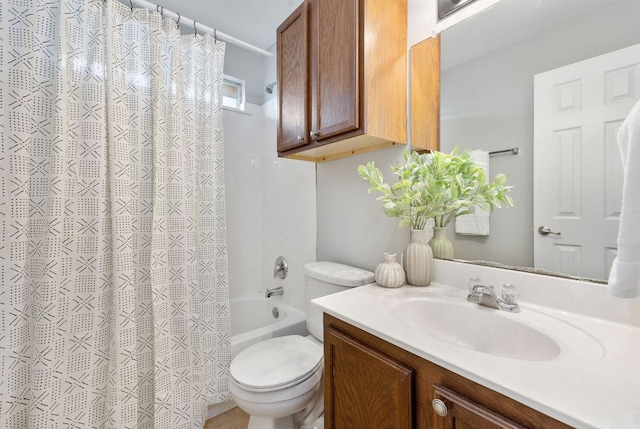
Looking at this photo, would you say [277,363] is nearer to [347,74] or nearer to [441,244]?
[441,244]

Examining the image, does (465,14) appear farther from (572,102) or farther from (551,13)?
(572,102)

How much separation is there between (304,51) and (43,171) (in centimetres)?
132

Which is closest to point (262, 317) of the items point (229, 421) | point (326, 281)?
point (229, 421)

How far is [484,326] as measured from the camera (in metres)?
0.81

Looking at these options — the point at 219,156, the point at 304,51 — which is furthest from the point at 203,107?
the point at 304,51

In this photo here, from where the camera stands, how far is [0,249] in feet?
3.45

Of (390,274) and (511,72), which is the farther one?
(390,274)

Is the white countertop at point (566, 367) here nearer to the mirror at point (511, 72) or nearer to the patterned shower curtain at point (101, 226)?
the mirror at point (511, 72)

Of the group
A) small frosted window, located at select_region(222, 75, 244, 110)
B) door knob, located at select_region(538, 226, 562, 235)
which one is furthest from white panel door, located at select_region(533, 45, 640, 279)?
small frosted window, located at select_region(222, 75, 244, 110)

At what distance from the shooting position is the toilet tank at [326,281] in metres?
1.20

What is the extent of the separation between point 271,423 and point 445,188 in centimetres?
126

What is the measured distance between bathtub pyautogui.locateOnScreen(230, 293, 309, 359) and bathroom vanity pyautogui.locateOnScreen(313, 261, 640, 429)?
2.70 ft

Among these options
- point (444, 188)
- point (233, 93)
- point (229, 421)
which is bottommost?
point (229, 421)

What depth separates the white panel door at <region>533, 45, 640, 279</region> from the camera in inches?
29.2
